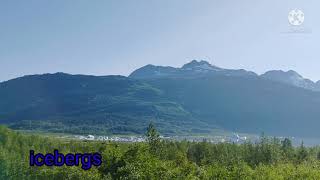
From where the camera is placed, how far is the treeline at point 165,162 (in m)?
68.4

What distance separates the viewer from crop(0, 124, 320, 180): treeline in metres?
68.4

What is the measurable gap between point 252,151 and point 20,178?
6941 centimetres

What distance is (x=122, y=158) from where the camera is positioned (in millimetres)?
78938

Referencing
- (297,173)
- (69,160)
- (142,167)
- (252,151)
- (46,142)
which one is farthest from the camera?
(46,142)

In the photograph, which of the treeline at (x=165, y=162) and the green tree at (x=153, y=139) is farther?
the green tree at (x=153, y=139)

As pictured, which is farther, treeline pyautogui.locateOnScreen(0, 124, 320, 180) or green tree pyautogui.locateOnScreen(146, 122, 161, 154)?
green tree pyautogui.locateOnScreen(146, 122, 161, 154)

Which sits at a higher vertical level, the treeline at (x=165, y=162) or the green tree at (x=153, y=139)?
the green tree at (x=153, y=139)

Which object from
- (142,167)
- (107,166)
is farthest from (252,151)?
(142,167)

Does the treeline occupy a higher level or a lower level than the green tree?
lower

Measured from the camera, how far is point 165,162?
81.9m

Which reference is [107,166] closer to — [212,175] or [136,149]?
[136,149]

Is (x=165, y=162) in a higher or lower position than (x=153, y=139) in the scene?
lower

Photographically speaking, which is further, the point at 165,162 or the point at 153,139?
the point at 153,139

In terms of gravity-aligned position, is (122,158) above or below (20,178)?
above
